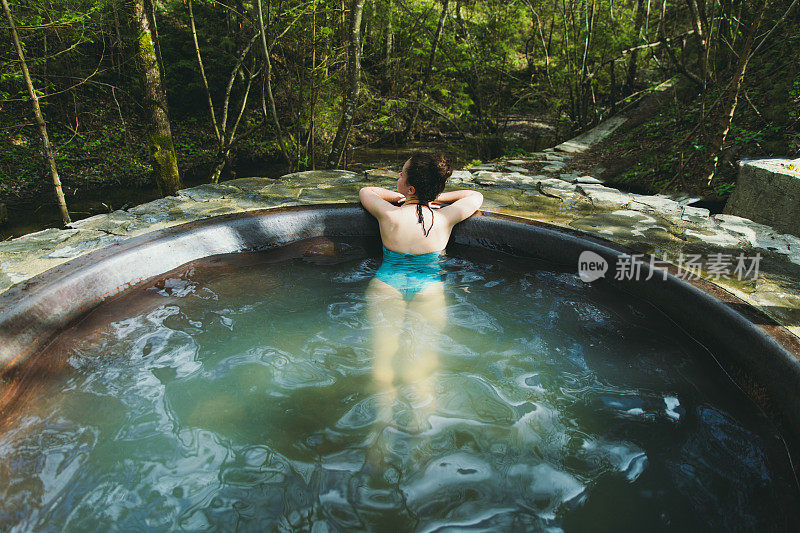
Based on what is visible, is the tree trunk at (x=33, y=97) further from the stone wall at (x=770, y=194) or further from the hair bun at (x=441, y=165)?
the stone wall at (x=770, y=194)

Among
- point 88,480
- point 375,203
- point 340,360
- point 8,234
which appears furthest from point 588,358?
point 8,234

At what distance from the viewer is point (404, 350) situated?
2.12m

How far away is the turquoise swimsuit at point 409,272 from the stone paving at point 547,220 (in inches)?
40.6

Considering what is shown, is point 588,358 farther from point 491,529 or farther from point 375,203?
point 375,203

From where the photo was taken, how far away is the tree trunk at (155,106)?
3.69 meters

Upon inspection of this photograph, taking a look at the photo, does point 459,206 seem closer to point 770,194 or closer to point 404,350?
point 404,350

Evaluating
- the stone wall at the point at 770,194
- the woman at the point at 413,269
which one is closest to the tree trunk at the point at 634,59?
the stone wall at the point at 770,194

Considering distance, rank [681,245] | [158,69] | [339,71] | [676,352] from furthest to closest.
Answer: [339,71] < [158,69] < [681,245] < [676,352]

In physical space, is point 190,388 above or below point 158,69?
below

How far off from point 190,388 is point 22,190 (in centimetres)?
645

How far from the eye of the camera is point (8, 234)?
478cm

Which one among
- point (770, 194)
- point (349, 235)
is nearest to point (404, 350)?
point (349, 235)

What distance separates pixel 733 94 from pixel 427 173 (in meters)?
3.07

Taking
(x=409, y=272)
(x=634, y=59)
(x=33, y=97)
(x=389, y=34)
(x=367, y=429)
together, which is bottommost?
(x=367, y=429)
